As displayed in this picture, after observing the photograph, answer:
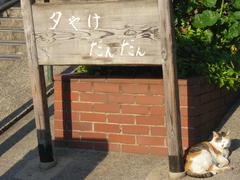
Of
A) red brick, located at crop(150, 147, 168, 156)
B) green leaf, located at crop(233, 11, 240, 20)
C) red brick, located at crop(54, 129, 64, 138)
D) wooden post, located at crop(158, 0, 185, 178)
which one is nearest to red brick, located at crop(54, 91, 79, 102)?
red brick, located at crop(54, 129, 64, 138)

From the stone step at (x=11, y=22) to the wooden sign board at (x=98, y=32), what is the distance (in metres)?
4.03

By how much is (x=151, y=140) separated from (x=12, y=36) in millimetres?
4143

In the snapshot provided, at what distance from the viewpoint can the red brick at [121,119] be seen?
5465mm

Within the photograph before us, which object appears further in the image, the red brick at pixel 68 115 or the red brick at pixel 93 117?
the red brick at pixel 68 115

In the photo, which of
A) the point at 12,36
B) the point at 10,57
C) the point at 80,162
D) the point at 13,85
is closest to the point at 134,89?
the point at 80,162

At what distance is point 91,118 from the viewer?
18.6 feet

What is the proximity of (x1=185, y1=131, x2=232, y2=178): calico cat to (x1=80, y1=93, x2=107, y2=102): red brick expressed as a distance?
44.5 inches

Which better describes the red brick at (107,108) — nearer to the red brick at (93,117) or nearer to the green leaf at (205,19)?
the red brick at (93,117)

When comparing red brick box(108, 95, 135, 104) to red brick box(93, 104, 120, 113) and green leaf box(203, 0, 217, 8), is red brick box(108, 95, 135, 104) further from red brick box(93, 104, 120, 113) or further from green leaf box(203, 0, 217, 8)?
green leaf box(203, 0, 217, 8)

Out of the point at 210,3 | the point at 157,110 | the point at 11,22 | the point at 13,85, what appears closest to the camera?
the point at 157,110

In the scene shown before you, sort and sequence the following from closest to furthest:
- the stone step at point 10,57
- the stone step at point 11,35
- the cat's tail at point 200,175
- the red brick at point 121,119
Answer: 1. the cat's tail at point 200,175
2. the red brick at point 121,119
3. the stone step at point 10,57
4. the stone step at point 11,35

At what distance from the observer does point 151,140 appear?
541 centimetres

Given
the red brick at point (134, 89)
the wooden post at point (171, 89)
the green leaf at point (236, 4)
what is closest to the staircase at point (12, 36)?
the red brick at point (134, 89)

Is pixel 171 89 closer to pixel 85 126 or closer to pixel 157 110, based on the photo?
pixel 157 110
